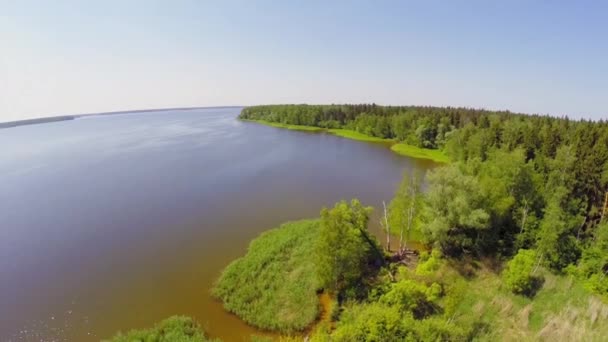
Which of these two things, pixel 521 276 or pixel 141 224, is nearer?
pixel 521 276

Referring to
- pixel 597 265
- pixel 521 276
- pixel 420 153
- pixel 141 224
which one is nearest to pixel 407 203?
pixel 521 276

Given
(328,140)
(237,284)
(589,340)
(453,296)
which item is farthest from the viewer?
(328,140)

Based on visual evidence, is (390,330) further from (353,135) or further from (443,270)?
(353,135)

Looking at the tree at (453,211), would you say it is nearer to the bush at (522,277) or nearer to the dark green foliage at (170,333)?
the bush at (522,277)

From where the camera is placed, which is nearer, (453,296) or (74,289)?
(453,296)

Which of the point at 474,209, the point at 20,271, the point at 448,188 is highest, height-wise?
the point at 448,188

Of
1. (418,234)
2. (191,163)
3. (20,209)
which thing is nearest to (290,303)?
(418,234)

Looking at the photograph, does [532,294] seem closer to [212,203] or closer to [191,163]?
[212,203]
